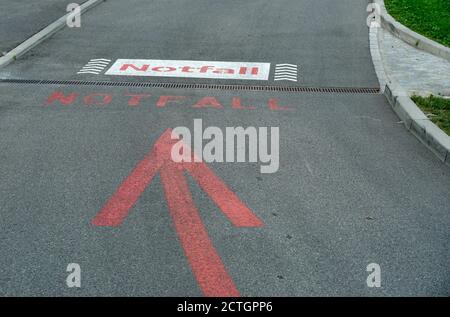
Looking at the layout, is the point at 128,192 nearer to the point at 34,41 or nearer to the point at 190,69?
the point at 190,69

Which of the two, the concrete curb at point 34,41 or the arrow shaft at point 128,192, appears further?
the concrete curb at point 34,41

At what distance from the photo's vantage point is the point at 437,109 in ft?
28.5

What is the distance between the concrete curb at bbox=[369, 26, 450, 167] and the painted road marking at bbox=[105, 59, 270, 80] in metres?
2.11

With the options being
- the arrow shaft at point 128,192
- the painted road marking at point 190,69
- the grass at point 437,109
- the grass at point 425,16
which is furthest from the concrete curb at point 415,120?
the arrow shaft at point 128,192

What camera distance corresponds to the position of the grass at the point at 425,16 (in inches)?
507

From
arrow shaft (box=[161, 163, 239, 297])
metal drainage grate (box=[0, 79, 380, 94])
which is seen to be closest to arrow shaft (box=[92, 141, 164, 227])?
arrow shaft (box=[161, 163, 239, 297])

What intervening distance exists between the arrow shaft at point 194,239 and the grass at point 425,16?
310 inches

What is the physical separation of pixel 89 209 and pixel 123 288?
142 cm

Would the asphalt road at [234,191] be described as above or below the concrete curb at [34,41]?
above

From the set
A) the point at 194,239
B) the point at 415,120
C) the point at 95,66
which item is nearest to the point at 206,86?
the point at 95,66

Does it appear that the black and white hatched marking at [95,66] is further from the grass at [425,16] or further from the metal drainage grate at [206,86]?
the grass at [425,16]

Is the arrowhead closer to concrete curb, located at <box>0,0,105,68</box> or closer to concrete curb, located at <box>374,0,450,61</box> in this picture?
concrete curb, located at <box>0,0,105,68</box>

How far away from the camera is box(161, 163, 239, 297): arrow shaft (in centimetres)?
475
